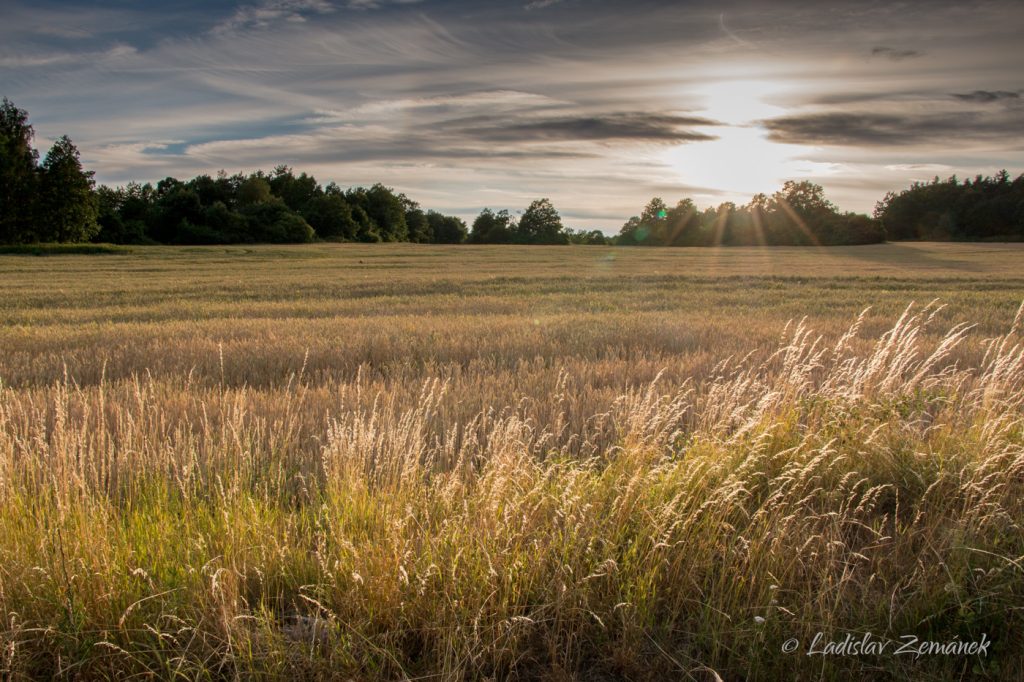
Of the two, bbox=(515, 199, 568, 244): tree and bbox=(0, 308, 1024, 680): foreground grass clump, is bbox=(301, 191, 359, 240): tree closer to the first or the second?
bbox=(515, 199, 568, 244): tree

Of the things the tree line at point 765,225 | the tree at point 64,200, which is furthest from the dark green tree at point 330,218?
the tree line at point 765,225

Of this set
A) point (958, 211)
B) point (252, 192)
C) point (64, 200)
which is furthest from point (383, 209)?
point (958, 211)

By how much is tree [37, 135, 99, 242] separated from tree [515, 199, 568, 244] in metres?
67.4

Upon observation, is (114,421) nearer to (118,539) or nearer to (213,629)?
(118,539)

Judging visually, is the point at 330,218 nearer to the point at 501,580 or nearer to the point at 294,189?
the point at 294,189

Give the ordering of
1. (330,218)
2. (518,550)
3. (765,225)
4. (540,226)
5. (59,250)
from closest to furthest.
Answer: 1. (518,550)
2. (59,250)
3. (330,218)
4. (765,225)
5. (540,226)

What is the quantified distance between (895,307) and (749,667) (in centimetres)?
1726

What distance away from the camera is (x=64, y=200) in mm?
64500

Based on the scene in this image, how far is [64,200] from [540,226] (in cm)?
7775

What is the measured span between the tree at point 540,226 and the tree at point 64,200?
67.4 metres

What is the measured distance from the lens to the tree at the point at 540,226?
117m

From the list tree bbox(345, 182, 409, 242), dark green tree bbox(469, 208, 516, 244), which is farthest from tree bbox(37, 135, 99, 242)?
dark green tree bbox(469, 208, 516, 244)

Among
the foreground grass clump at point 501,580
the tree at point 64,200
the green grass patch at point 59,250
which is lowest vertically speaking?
the foreground grass clump at point 501,580

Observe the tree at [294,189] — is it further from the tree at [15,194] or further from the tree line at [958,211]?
the tree line at [958,211]
